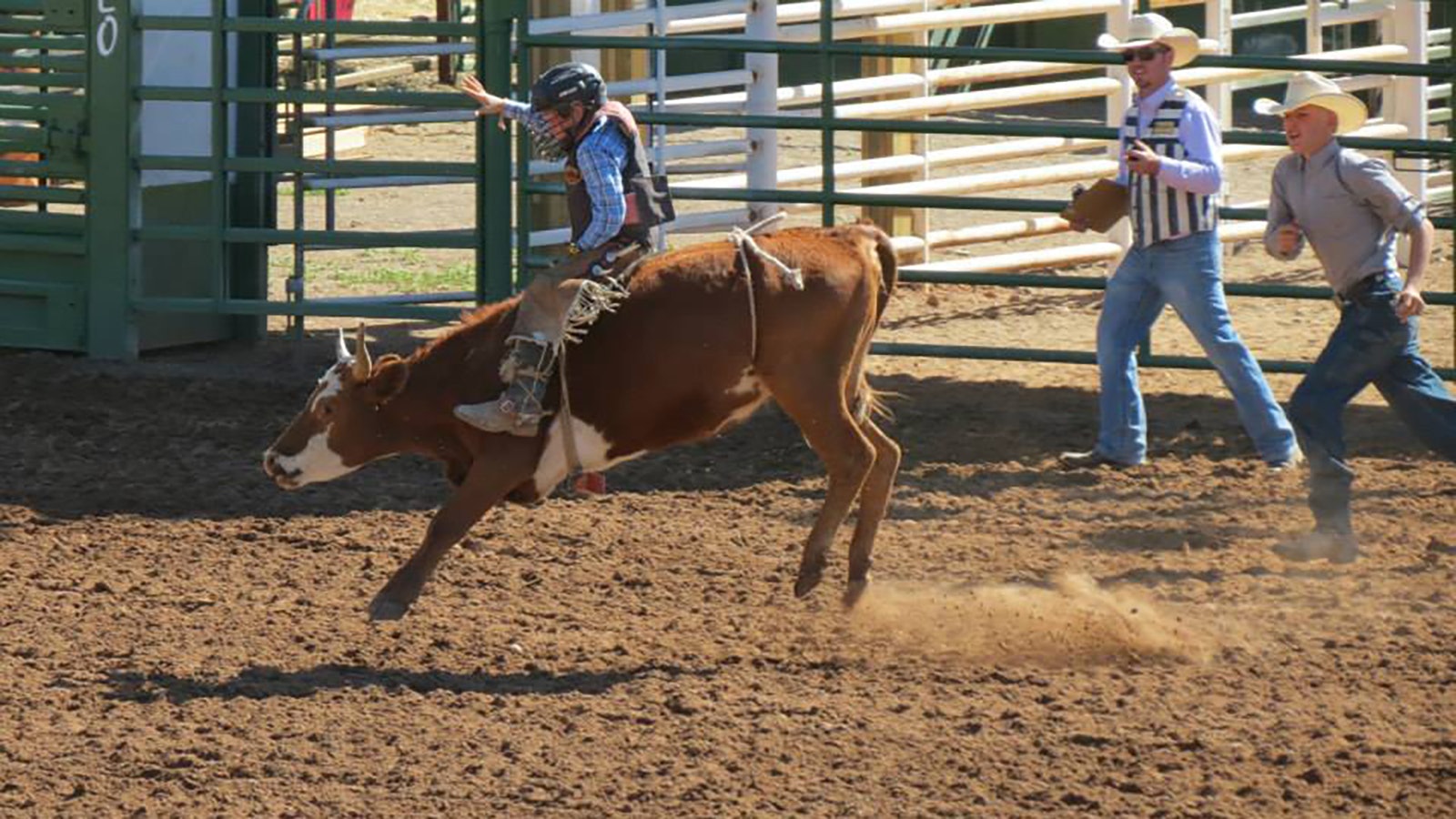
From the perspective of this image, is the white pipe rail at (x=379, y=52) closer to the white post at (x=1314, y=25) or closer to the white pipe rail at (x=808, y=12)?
the white pipe rail at (x=808, y=12)

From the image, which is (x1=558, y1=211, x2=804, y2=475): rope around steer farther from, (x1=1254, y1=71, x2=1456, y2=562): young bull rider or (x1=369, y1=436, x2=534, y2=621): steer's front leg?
(x1=1254, y1=71, x2=1456, y2=562): young bull rider

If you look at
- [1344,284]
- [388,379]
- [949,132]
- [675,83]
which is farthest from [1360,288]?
[675,83]

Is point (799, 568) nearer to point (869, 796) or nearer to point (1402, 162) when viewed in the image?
point (869, 796)

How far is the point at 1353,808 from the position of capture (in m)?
5.16

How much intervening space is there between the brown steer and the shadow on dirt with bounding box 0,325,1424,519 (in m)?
1.49

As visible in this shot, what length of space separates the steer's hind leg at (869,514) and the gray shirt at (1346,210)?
161 cm

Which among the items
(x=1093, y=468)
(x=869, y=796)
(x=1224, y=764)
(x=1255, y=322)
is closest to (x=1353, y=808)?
(x=1224, y=764)

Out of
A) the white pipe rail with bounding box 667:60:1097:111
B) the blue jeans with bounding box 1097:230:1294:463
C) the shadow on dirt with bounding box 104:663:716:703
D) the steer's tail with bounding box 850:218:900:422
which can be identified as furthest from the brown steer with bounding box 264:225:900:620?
the white pipe rail with bounding box 667:60:1097:111

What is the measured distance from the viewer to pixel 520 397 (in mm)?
6711

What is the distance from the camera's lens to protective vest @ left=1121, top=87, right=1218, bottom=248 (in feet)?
27.1

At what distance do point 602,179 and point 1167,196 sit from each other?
251 cm

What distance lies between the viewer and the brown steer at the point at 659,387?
22.3 feet

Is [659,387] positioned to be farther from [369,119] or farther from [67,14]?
[67,14]

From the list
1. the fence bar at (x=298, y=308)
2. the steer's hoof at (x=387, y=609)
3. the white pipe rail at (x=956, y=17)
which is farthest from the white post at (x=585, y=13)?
the steer's hoof at (x=387, y=609)
